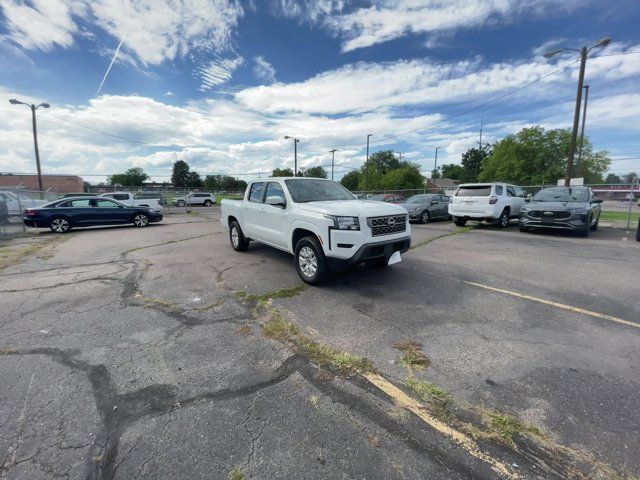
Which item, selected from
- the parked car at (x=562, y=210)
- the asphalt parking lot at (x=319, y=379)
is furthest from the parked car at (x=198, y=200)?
the parked car at (x=562, y=210)

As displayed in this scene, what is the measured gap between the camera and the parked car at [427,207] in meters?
15.0

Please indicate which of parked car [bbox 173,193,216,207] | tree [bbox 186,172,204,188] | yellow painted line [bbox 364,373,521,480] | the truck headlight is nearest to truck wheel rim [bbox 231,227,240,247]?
the truck headlight

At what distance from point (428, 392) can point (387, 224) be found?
9.41 ft

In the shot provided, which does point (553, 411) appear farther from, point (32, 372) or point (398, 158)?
point (398, 158)

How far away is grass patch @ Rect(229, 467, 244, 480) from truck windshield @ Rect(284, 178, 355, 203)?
169 inches

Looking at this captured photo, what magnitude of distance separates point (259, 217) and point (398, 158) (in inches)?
3691

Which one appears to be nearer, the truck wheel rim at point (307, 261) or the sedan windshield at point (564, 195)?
the truck wheel rim at point (307, 261)

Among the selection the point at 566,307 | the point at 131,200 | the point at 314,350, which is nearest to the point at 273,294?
the point at 314,350

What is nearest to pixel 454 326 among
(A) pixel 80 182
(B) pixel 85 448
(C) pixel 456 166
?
(B) pixel 85 448

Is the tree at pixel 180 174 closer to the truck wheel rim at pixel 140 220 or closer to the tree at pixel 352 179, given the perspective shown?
the tree at pixel 352 179

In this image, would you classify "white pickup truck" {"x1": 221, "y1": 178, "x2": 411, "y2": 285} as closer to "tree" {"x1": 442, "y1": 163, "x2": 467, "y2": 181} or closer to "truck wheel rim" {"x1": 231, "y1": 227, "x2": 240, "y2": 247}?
"truck wheel rim" {"x1": 231, "y1": 227, "x2": 240, "y2": 247}

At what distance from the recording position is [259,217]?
6.66m

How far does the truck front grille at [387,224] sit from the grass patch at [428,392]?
2477 mm

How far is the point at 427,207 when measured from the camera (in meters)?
15.2
